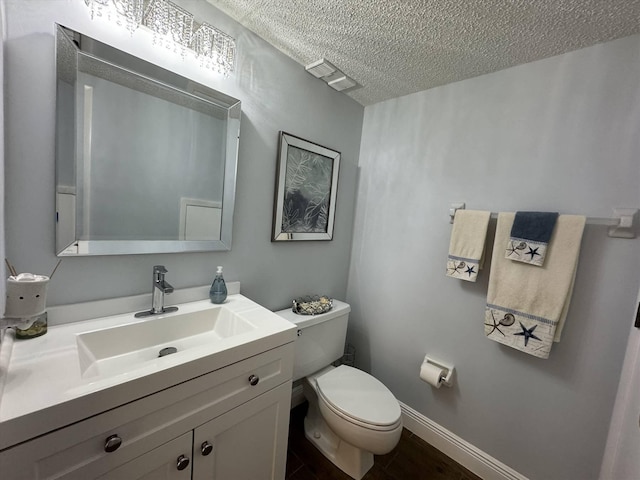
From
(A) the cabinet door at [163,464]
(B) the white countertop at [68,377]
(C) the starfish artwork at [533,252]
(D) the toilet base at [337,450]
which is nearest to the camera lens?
(B) the white countertop at [68,377]

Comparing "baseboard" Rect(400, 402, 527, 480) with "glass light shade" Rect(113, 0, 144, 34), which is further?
"baseboard" Rect(400, 402, 527, 480)

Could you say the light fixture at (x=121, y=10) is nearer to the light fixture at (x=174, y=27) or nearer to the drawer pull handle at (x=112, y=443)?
the light fixture at (x=174, y=27)

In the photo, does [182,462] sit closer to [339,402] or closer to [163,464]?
[163,464]

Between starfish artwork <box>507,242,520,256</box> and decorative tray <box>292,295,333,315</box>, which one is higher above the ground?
starfish artwork <box>507,242,520,256</box>

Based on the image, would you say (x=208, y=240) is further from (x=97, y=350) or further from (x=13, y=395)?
(x=13, y=395)

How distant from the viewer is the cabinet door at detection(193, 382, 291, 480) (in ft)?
2.75

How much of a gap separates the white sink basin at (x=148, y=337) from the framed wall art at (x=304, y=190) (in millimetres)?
553

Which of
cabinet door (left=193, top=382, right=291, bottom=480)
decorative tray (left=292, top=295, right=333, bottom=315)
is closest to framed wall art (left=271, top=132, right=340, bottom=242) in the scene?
decorative tray (left=292, top=295, right=333, bottom=315)

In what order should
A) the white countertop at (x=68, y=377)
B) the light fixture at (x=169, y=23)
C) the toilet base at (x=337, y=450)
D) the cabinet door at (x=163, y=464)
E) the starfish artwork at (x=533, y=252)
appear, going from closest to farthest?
the white countertop at (x=68, y=377)
the cabinet door at (x=163, y=464)
the light fixture at (x=169, y=23)
the starfish artwork at (x=533, y=252)
the toilet base at (x=337, y=450)

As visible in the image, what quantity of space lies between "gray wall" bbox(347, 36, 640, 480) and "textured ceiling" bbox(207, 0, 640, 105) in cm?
12

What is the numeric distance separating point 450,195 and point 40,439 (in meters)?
1.83

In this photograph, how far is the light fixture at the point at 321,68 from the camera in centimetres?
141

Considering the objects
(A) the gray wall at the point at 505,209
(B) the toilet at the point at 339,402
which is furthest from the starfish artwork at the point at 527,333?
(B) the toilet at the point at 339,402

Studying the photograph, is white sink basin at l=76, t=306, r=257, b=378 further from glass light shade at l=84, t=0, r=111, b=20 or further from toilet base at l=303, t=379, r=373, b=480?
glass light shade at l=84, t=0, r=111, b=20
